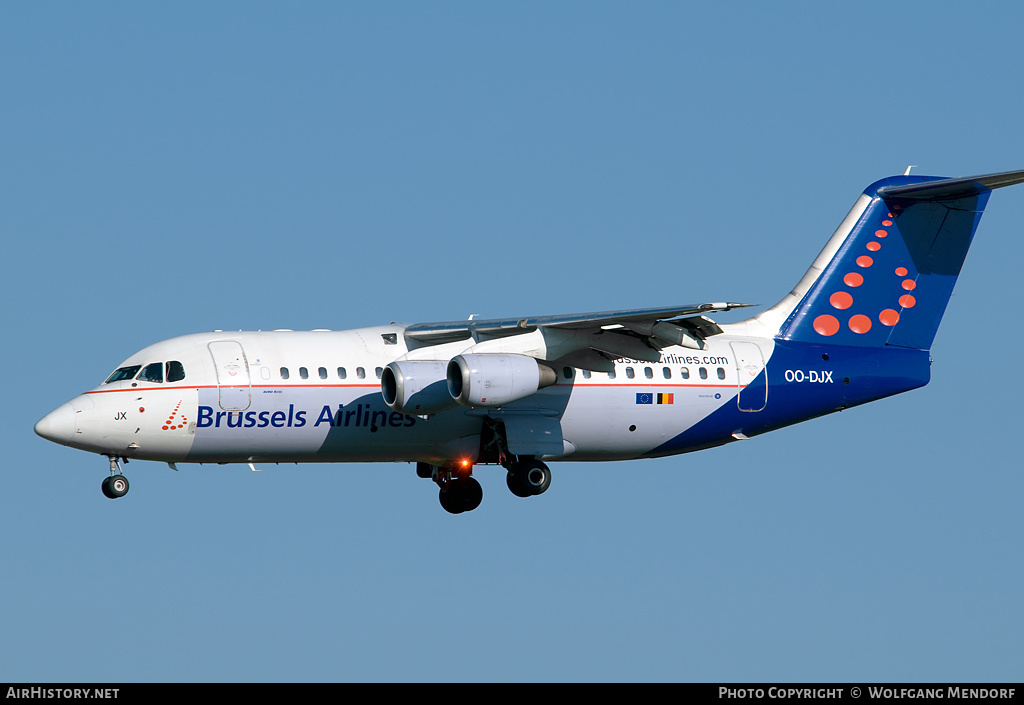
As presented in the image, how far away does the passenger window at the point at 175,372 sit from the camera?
24.9 metres

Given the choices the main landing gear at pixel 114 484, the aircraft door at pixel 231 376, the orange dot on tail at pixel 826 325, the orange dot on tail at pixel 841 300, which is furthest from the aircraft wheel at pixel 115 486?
the orange dot on tail at pixel 841 300

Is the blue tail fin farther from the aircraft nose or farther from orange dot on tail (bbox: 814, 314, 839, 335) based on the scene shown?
the aircraft nose

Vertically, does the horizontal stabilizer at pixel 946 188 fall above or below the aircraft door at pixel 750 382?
→ above

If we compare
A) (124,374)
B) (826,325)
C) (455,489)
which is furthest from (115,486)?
(826,325)

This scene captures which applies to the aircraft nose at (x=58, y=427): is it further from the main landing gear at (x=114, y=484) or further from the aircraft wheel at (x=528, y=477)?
the aircraft wheel at (x=528, y=477)

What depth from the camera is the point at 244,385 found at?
25.0 m

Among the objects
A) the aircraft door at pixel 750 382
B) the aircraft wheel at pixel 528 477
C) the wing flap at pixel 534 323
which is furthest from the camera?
the aircraft door at pixel 750 382

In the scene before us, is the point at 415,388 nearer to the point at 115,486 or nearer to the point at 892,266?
the point at 115,486

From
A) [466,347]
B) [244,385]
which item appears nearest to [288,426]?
[244,385]

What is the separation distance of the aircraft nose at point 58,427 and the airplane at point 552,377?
2cm
